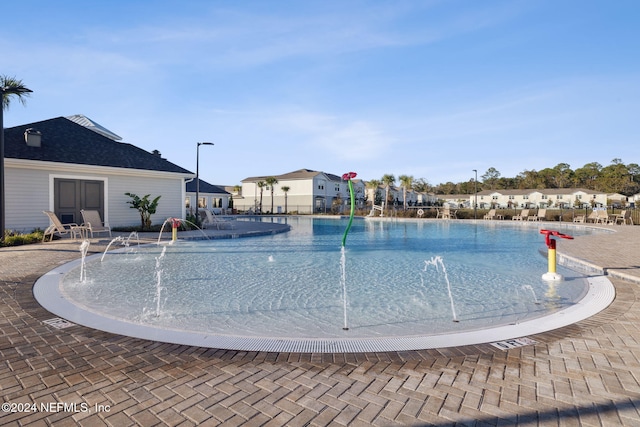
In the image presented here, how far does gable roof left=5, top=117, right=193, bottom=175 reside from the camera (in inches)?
523

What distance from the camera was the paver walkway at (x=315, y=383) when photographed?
218 centimetres

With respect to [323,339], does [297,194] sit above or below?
above

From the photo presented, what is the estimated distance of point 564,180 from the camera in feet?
240

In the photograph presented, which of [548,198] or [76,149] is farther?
[548,198]

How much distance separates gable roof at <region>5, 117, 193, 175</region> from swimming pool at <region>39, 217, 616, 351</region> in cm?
662

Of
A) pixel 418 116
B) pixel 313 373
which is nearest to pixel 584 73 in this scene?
pixel 418 116

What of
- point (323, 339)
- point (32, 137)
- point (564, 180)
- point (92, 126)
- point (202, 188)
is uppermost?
point (564, 180)

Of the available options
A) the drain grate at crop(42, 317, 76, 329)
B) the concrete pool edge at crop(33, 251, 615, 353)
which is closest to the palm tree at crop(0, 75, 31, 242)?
the concrete pool edge at crop(33, 251, 615, 353)

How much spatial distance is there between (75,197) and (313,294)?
13033 mm

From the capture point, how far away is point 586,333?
3625mm

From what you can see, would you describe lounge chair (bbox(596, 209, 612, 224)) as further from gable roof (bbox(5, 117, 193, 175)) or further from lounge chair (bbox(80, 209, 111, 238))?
lounge chair (bbox(80, 209, 111, 238))

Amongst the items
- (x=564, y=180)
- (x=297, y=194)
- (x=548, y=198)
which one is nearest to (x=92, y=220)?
(x=297, y=194)

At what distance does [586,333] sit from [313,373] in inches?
113

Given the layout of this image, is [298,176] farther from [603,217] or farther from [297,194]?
[603,217]
